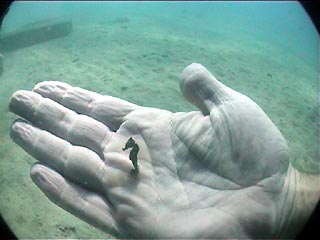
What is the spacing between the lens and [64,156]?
330 centimetres

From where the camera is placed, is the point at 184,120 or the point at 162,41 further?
the point at 162,41

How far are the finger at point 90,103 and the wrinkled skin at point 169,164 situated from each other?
1cm

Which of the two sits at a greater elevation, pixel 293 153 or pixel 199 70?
pixel 199 70

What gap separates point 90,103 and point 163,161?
1.20 metres

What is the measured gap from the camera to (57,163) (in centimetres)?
330

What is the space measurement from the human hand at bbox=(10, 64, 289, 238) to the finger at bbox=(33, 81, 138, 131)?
0.04 feet

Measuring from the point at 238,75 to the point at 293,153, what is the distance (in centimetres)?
467

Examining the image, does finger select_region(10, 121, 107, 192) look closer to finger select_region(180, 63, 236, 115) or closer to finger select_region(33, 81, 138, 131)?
finger select_region(33, 81, 138, 131)

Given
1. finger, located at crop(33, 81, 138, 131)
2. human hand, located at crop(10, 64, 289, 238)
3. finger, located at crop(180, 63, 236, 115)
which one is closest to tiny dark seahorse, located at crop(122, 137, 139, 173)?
human hand, located at crop(10, 64, 289, 238)

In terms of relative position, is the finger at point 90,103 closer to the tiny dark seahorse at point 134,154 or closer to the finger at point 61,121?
the finger at point 61,121

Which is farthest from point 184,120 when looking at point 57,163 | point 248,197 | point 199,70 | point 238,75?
point 238,75

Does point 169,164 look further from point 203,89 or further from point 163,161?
point 203,89

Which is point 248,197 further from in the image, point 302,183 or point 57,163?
point 57,163

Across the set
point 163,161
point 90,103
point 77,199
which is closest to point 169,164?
point 163,161
